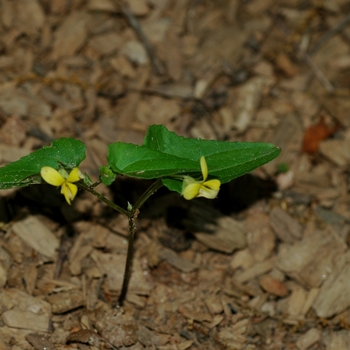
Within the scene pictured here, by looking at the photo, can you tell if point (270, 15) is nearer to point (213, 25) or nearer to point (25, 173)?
point (213, 25)

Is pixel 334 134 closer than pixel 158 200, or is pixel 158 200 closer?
pixel 158 200

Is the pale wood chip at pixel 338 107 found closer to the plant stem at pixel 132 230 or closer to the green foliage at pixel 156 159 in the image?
the green foliage at pixel 156 159

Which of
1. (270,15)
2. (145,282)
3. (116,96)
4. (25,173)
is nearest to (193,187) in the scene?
(25,173)

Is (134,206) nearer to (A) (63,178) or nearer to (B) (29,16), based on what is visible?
(A) (63,178)

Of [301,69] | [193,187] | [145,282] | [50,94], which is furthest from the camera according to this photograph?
[301,69]

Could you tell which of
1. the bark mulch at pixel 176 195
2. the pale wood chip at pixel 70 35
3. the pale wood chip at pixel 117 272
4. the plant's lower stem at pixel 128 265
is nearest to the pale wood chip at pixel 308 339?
the bark mulch at pixel 176 195

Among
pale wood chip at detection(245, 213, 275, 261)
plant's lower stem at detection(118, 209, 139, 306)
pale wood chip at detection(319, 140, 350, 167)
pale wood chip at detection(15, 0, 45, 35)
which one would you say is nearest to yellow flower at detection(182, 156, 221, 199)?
plant's lower stem at detection(118, 209, 139, 306)

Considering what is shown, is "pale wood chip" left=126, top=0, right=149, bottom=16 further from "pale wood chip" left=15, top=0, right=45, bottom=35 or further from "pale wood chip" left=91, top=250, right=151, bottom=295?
"pale wood chip" left=91, top=250, right=151, bottom=295
